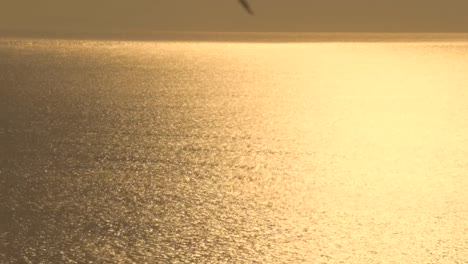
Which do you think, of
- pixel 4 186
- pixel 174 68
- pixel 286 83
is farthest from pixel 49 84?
pixel 4 186

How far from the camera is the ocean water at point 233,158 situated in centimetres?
344

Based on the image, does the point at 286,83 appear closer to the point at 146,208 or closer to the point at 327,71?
the point at 327,71

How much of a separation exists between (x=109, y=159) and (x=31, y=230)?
1205 millimetres

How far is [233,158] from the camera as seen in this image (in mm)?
4809

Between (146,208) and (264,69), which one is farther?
(264,69)

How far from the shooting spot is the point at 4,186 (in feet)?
13.8

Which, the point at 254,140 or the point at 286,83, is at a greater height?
the point at 286,83

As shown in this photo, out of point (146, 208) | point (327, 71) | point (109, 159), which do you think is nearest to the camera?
point (146, 208)

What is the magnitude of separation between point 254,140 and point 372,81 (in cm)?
219

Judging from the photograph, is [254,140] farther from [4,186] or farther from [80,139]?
[4,186]

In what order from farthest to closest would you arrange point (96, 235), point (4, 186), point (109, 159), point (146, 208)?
point (109, 159)
point (4, 186)
point (146, 208)
point (96, 235)

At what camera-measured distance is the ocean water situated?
3441 millimetres

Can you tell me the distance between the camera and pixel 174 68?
7773 millimetres

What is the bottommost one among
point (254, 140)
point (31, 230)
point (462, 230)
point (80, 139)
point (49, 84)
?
point (31, 230)
